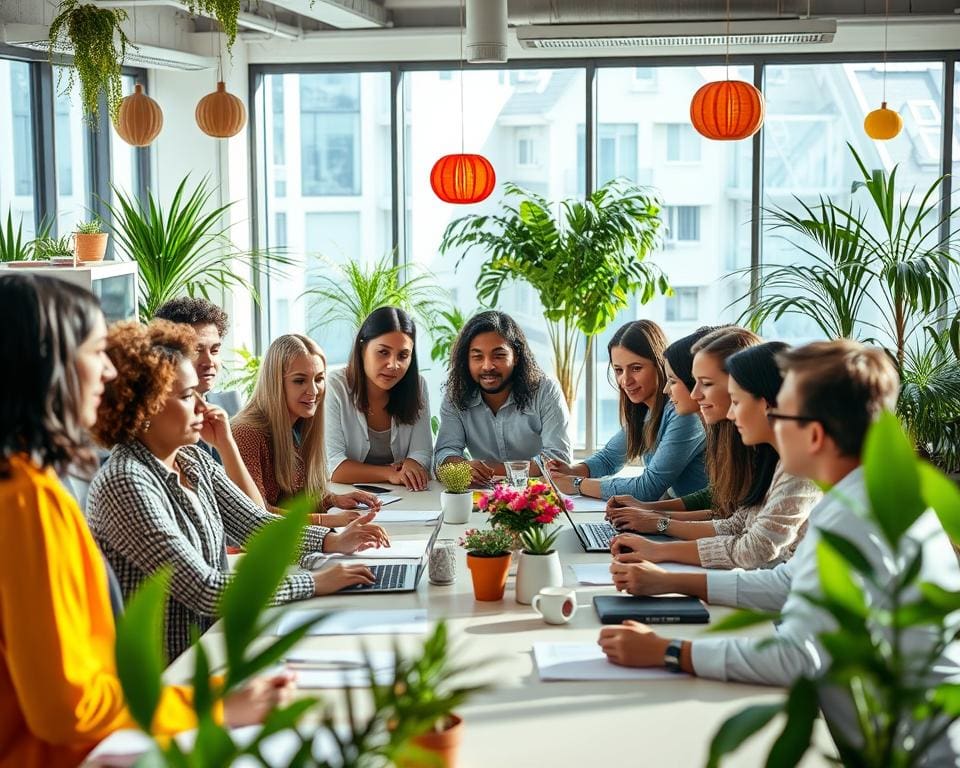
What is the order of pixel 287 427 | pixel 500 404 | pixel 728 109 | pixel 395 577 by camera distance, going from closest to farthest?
pixel 395 577 → pixel 287 427 → pixel 500 404 → pixel 728 109

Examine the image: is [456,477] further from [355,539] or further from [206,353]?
[206,353]

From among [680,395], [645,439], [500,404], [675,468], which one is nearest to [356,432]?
[500,404]

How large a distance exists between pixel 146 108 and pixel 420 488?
282 centimetres

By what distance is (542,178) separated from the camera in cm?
751

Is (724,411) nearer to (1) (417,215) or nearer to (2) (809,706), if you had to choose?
(2) (809,706)

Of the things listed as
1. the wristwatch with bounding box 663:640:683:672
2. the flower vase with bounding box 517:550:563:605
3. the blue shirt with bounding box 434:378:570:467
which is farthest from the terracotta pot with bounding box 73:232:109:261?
the wristwatch with bounding box 663:640:683:672

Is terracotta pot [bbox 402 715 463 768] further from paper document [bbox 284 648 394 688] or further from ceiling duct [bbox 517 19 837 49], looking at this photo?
ceiling duct [bbox 517 19 837 49]

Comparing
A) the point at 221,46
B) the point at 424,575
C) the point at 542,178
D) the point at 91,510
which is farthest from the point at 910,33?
the point at 91,510

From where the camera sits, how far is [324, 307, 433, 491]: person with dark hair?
430 cm

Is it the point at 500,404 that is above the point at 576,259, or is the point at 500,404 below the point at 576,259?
below

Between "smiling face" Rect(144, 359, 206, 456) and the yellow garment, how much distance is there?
75 cm

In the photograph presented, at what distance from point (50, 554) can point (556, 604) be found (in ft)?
3.69

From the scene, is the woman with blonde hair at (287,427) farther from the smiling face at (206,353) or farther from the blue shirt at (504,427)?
the blue shirt at (504,427)

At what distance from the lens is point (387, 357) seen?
430 centimetres
